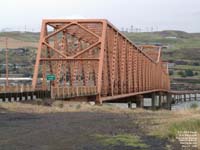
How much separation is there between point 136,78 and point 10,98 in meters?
49.3

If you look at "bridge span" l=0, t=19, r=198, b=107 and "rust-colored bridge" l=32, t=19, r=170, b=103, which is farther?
"rust-colored bridge" l=32, t=19, r=170, b=103

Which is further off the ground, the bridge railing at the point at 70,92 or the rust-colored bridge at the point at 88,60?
the rust-colored bridge at the point at 88,60

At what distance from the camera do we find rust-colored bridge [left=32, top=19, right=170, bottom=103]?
6881cm

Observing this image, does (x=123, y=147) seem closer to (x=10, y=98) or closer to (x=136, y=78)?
(x=10, y=98)

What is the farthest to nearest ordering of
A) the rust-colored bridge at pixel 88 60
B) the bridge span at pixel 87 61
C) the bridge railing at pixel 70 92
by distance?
the rust-colored bridge at pixel 88 60
the bridge span at pixel 87 61
the bridge railing at pixel 70 92

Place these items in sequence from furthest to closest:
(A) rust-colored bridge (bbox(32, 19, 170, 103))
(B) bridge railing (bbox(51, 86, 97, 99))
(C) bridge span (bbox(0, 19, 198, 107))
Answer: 1. (A) rust-colored bridge (bbox(32, 19, 170, 103))
2. (C) bridge span (bbox(0, 19, 198, 107))
3. (B) bridge railing (bbox(51, 86, 97, 99))

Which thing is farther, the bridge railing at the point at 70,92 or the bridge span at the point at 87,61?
the bridge span at the point at 87,61

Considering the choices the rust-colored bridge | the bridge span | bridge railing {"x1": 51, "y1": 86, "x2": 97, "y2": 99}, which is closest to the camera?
bridge railing {"x1": 51, "y1": 86, "x2": 97, "y2": 99}

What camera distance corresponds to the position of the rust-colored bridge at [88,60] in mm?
68812

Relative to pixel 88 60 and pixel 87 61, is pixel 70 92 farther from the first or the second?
pixel 87 61

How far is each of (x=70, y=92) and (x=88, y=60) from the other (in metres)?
8.39

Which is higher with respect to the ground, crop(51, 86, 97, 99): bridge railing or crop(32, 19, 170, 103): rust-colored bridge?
crop(32, 19, 170, 103): rust-colored bridge

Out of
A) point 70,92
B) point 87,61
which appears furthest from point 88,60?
point 87,61

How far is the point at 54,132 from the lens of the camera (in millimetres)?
22625
